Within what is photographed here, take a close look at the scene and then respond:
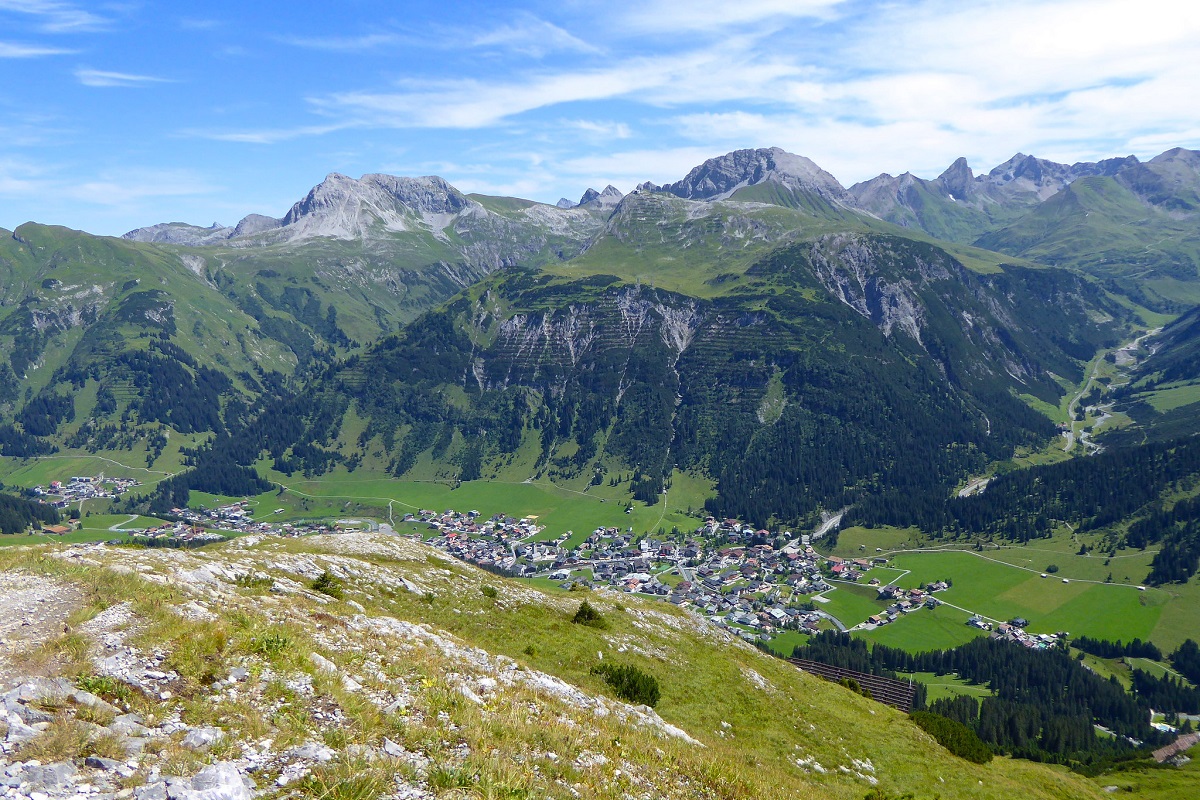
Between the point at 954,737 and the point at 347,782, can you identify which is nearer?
the point at 347,782

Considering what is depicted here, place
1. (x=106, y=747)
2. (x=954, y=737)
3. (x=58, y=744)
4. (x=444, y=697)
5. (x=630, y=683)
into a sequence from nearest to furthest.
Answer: (x=58, y=744) < (x=106, y=747) < (x=444, y=697) < (x=630, y=683) < (x=954, y=737)

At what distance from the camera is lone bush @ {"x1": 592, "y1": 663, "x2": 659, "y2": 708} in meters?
42.2

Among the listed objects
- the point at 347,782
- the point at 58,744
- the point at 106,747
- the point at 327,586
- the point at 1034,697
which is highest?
the point at 58,744

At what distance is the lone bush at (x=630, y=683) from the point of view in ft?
139

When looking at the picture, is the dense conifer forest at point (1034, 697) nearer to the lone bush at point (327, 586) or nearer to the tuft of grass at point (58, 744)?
the lone bush at point (327, 586)

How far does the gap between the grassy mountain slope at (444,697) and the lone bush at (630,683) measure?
1.37m

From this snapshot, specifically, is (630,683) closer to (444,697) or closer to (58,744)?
(444,697)

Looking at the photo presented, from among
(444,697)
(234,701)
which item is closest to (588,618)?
(444,697)

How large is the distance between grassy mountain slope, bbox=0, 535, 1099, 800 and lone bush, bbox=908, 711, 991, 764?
7.96ft

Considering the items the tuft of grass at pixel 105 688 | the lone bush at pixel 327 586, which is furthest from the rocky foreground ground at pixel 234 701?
the lone bush at pixel 327 586

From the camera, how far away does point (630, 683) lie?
43281 mm

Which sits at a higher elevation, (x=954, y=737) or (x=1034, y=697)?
(x=954, y=737)

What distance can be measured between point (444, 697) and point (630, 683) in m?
24.1

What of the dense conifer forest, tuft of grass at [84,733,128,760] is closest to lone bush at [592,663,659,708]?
tuft of grass at [84,733,128,760]
